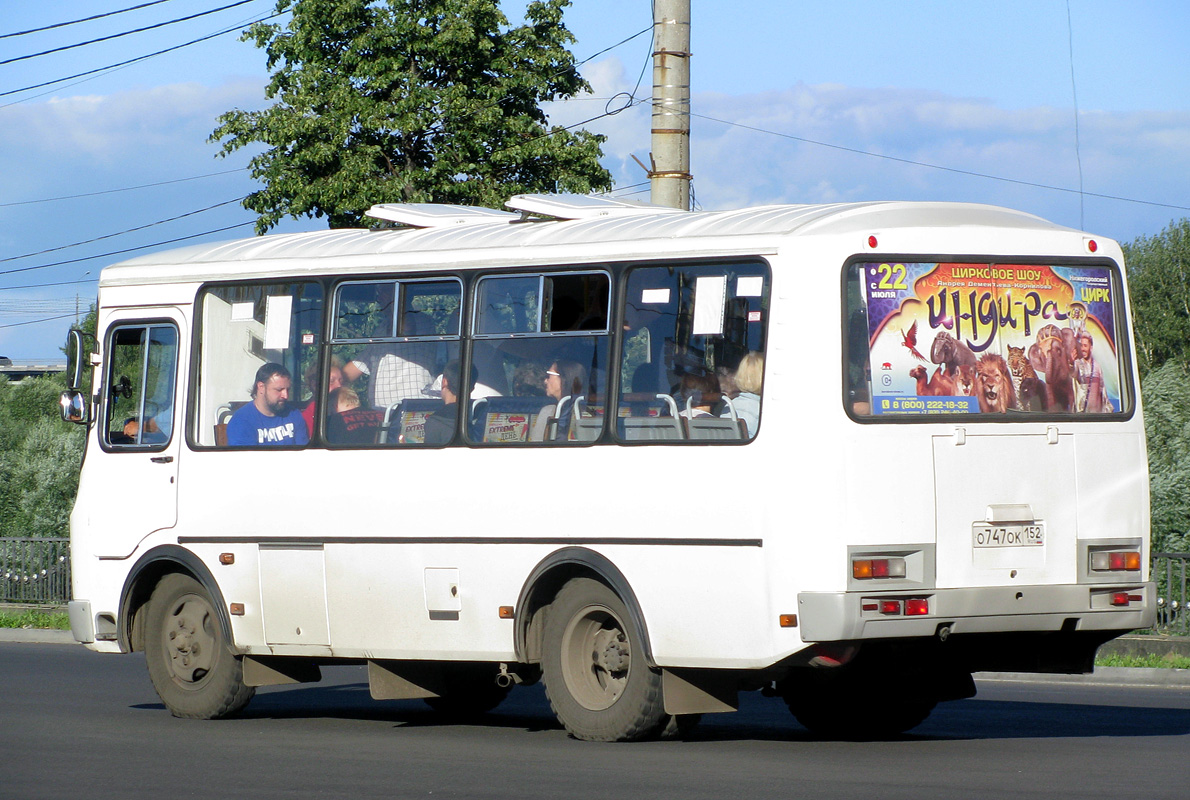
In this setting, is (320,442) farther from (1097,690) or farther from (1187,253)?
(1187,253)

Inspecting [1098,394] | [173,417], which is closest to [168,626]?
[173,417]

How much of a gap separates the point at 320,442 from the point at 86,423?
244cm

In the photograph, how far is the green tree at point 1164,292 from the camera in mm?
70938

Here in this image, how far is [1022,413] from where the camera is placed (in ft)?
32.4

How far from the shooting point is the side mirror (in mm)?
12805

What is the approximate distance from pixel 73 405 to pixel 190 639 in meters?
1.87

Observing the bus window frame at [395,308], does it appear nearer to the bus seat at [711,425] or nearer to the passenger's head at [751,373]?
the bus seat at [711,425]

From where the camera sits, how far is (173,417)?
1254 cm

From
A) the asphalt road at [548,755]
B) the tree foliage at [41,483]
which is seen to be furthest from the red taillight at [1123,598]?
the tree foliage at [41,483]

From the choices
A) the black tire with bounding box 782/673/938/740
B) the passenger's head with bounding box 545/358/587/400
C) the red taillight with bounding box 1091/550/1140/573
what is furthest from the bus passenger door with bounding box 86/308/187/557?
the red taillight with bounding box 1091/550/1140/573

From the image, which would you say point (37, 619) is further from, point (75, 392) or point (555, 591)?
point (555, 591)

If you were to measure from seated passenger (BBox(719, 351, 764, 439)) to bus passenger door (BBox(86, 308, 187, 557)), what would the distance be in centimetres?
445

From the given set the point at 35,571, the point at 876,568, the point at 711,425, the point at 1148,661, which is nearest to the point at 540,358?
the point at 711,425

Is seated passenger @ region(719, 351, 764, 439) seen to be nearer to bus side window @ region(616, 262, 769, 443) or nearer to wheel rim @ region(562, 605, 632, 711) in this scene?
bus side window @ region(616, 262, 769, 443)
